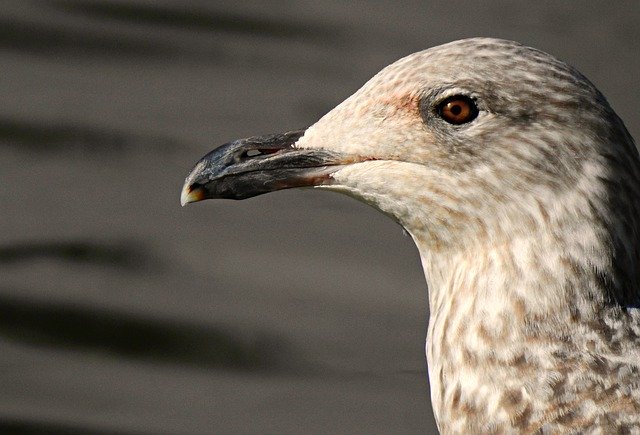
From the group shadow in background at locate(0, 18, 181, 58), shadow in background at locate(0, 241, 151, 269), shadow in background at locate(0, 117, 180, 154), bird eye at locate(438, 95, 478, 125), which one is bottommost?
shadow in background at locate(0, 241, 151, 269)

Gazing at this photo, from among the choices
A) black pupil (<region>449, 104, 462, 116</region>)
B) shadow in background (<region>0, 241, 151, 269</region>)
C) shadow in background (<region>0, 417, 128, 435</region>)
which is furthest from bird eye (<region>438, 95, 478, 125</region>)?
shadow in background (<region>0, 241, 151, 269</region>)

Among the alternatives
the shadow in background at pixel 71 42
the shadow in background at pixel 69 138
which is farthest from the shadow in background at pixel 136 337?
the shadow in background at pixel 71 42

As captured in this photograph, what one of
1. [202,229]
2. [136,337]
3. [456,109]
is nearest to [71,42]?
[202,229]

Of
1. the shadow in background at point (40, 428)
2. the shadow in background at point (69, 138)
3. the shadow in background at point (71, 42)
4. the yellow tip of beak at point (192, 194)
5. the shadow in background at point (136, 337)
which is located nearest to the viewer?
the yellow tip of beak at point (192, 194)

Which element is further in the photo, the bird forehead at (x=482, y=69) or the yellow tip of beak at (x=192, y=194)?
the yellow tip of beak at (x=192, y=194)

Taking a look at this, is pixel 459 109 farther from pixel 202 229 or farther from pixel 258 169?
pixel 202 229

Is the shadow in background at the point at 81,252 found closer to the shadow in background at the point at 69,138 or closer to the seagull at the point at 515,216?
the shadow in background at the point at 69,138

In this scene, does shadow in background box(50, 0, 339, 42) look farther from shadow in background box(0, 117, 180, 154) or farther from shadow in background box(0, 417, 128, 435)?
shadow in background box(0, 417, 128, 435)

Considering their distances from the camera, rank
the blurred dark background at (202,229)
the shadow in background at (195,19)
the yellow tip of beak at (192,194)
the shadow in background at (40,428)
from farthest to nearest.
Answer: the shadow in background at (195,19) → the blurred dark background at (202,229) → the shadow in background at (40,428) → the yellow tip of beak at (192,194)
